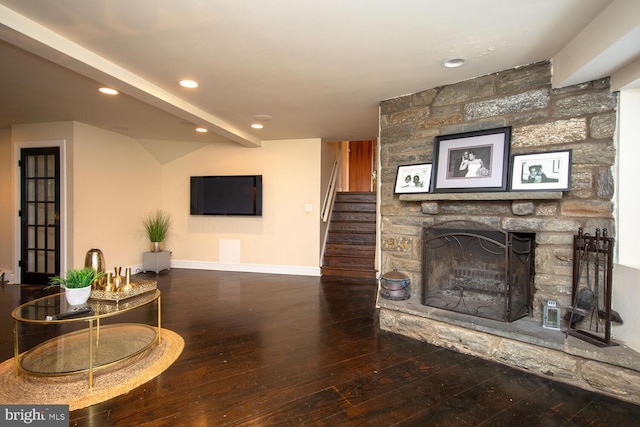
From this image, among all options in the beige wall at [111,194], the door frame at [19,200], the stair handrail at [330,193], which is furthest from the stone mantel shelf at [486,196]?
the door frame at [19,200]

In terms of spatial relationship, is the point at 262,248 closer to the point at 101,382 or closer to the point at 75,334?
the point at 75,334

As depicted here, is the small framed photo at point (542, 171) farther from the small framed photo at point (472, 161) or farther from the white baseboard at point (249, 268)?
the white baseboard at point (249, 268)

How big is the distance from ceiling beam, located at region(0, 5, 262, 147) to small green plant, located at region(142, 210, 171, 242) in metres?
2.84

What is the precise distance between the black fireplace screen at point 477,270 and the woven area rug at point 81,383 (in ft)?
→ 7.69

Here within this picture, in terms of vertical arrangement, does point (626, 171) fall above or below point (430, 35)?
below

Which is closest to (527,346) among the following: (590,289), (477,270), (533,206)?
(590,289)

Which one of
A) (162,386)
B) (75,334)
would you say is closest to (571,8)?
(162,386)

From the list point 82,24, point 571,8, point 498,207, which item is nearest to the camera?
point 571,8

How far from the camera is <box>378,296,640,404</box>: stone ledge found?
6.40 ft

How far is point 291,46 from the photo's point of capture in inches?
90.1

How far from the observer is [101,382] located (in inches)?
81.0

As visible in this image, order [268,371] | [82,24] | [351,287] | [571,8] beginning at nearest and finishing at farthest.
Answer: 1. [571,8]
2. [82,24]
3. [268,371]
4. [351,287]

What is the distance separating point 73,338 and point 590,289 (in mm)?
4100

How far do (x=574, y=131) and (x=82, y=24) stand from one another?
3517 millimetres
